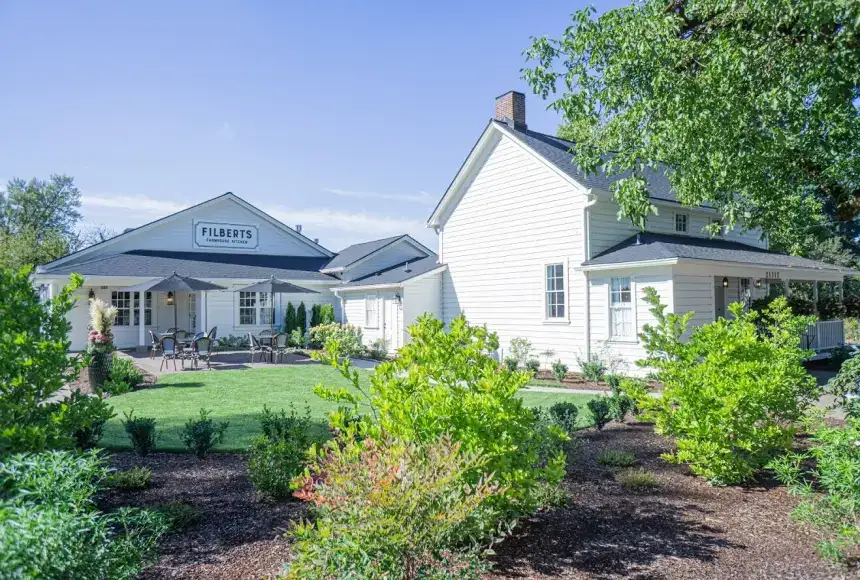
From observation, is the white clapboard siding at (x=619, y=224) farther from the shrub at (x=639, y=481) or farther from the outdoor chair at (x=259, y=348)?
the outdoor chair at (x=259, y=348)

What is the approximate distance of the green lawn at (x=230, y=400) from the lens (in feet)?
26.9

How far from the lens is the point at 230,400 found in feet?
37.7

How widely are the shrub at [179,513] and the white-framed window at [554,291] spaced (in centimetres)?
1358

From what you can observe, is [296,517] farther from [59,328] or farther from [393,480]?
[59,328]

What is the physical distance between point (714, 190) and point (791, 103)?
3067 millimetres

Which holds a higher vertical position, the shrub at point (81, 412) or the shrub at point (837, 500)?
the shrub at point (81, 412)

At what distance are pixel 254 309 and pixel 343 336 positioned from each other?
595cm

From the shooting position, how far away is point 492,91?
19.9 m

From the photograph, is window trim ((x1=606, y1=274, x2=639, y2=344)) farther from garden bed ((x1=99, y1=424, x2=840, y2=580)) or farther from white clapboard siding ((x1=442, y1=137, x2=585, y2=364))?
garden bed ((x1=99, y1=424, x2=840, y2=580))

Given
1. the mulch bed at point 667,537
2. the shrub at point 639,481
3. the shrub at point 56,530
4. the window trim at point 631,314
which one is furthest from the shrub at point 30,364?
the window trim at point 631,314

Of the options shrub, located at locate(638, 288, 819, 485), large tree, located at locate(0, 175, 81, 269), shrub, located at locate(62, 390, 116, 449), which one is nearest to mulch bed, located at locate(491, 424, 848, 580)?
shrub, located at locate(638, 288, 819, 485)

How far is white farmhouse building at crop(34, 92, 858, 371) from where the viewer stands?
49.5 ft

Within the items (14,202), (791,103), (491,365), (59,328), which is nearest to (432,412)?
(491,365)

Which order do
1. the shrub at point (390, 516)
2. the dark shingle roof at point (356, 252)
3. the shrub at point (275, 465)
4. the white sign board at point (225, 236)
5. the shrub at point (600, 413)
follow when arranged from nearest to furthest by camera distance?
1. the shrub at point (390, 516)
2. the shrub at point (275, 465)
3. the shrub at point (600, 413)
4. the white sign board at point (225, 236)
5. the dark shingle roof at point (356, 252)
